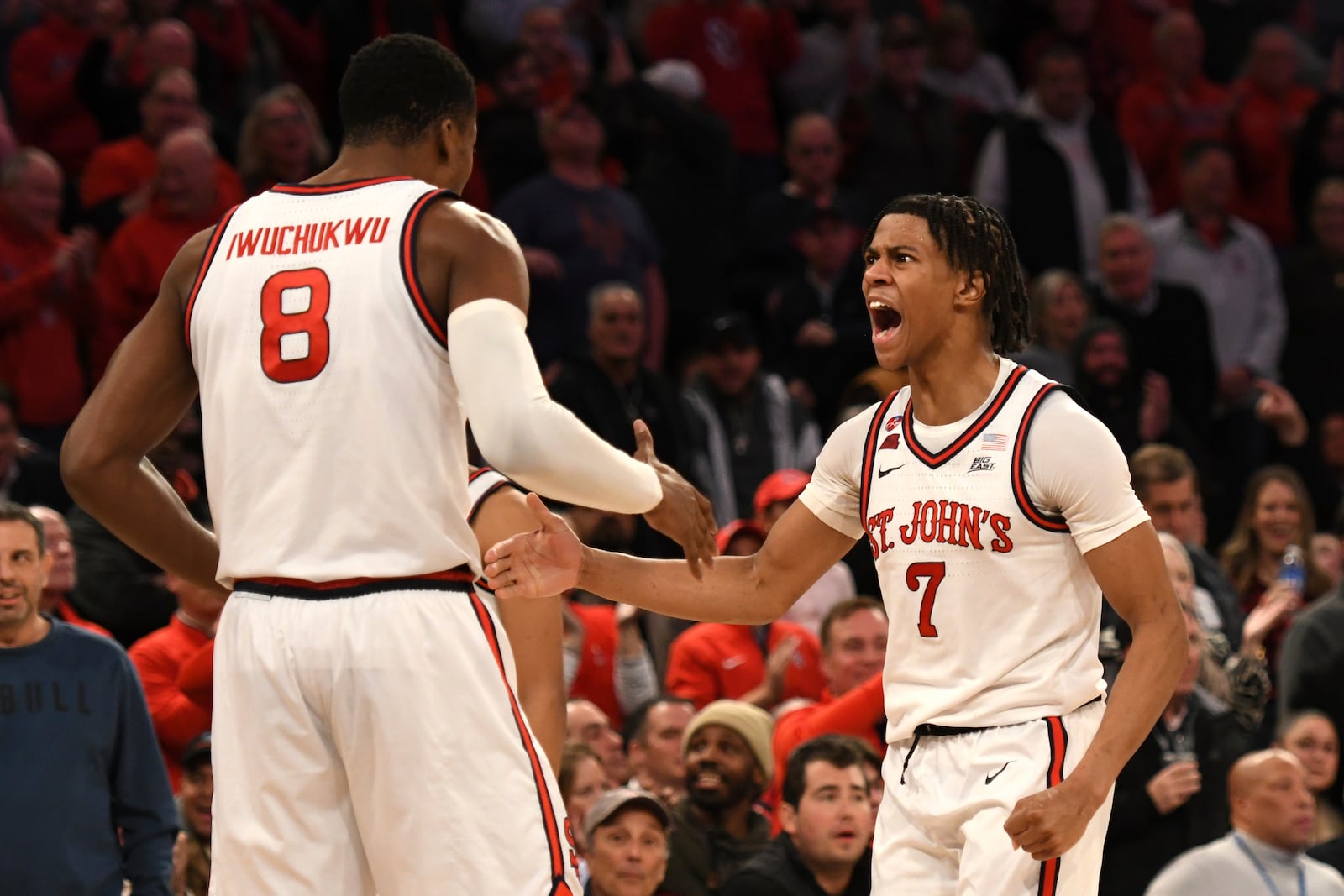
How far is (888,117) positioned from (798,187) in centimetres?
103

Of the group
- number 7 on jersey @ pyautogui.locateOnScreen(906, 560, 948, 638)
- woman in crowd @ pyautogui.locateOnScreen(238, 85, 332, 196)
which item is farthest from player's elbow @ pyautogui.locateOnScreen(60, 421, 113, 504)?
woman in crowd @ pyautogui.locateOnScreen(238, 85, 332, 196)

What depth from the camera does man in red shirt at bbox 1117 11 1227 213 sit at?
→ 14.5 m

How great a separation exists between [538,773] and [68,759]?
96.8 inches

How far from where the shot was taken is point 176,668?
25.4 ft

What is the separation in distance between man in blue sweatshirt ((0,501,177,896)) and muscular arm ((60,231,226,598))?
1.78 m

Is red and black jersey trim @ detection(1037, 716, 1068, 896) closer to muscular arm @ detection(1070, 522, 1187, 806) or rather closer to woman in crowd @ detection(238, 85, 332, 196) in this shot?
muscular arm @ detection(1070, 522, 1187, 806)

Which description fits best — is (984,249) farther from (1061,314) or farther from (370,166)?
(1061,314)

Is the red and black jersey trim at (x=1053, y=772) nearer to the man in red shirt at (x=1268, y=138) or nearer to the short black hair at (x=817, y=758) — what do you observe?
the short black hair at (x=817, y=758)

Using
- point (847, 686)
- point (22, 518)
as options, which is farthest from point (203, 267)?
point (847, 686)

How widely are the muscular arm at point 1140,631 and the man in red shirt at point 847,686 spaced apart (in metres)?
3.41

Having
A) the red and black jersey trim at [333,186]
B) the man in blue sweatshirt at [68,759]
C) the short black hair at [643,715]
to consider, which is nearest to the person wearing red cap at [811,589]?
the short black hair at [643,715]

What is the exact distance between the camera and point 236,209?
433 cm

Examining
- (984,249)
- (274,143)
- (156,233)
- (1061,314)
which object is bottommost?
(984,249)

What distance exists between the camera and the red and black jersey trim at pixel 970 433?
4500 mm
